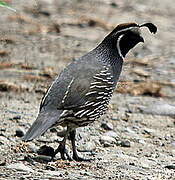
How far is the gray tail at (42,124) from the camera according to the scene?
5835 mm

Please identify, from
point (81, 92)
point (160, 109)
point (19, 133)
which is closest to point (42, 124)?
point (81, 92)

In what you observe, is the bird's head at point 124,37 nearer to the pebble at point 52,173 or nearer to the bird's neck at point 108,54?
the bird's neck at point 108,54

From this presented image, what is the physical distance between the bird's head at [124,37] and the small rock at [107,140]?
903 mm

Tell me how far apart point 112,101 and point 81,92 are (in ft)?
9.46

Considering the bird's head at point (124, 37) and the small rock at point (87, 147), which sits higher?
the bird's head at point (124, 37)

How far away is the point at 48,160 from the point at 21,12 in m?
8.28

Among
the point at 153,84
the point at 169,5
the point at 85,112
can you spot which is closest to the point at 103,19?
the point at 169,5

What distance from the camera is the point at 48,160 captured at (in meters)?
6.28

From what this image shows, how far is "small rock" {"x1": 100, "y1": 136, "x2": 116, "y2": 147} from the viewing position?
719 cm

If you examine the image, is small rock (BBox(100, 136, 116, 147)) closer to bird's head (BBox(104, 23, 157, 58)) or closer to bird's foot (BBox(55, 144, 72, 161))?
bird's foot (BBox(55, 144, 72, 161))

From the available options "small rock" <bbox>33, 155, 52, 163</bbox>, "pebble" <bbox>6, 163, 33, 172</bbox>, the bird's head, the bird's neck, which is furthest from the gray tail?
the bird's head

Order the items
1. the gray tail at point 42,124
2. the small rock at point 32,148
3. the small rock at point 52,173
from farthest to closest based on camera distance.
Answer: the small rock at point 32,148 < the gray tail at point 42,124 < the small rock at point 52,173

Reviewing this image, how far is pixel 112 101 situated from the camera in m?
9.15

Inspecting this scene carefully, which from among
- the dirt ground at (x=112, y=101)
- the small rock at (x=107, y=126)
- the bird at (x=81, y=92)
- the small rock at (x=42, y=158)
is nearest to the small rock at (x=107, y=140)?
the dirt ground at (x=112, y=101)
